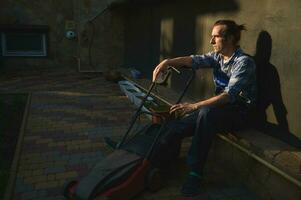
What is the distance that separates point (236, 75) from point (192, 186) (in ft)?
3.99

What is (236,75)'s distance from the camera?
4.03 meters

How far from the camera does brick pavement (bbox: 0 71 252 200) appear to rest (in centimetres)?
412

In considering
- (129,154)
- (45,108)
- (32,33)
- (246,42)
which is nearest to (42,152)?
(129,154)

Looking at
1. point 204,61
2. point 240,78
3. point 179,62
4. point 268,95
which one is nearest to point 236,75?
point 240,78

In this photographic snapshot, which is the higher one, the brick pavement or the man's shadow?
the man's shadow

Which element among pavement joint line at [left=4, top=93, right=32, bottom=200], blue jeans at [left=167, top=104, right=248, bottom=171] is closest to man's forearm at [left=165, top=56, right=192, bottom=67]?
blue jeans at [left=167, top=104, right=248, bottom=171]

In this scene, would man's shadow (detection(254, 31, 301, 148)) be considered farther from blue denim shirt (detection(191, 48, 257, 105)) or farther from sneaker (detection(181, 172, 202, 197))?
sneaker (detection(181, 172, 202, 197))

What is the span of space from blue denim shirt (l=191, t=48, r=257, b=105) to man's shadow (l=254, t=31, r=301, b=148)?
0.21 metres

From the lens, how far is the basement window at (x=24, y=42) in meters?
12.4

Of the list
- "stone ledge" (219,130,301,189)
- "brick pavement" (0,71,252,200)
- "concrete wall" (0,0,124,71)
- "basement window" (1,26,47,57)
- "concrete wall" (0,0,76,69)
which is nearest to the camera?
"stone ledge" (219,130,301,189)

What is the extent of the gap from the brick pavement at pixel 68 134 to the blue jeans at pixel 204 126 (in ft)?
1.35

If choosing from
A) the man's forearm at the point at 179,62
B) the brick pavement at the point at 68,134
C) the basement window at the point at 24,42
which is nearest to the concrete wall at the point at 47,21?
the basement window at the point at 24,42

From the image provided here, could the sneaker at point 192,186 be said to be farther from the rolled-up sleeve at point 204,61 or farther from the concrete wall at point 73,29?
the concrete wall at point 73,29

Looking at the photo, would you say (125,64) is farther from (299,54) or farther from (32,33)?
(299,54)
